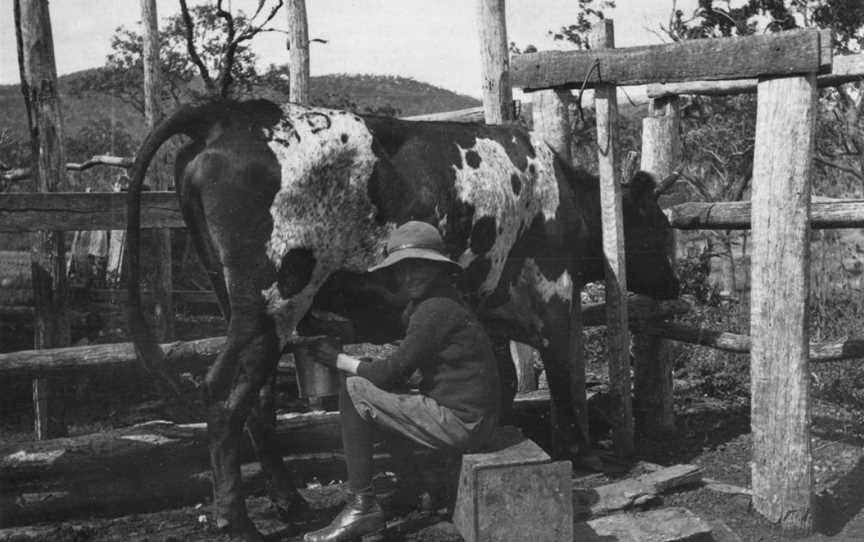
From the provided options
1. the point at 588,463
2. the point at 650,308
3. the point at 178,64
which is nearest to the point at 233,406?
the point at 588,463

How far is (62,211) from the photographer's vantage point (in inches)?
258

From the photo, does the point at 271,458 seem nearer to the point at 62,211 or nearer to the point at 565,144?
the point at 62,211

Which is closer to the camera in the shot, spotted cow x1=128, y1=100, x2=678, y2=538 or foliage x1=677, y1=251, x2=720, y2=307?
spotted cow x1=128, y1=100, x2=678, y2=538

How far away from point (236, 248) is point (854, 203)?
148 inches

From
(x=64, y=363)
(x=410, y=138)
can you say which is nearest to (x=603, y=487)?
(x=410, y=138)

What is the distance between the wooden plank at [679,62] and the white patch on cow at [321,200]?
1.45m

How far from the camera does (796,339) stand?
524 cm

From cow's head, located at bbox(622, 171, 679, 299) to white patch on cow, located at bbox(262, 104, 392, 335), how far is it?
2475mm

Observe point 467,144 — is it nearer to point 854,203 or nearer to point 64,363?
point 854,203

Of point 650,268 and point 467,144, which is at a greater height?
point 467,144

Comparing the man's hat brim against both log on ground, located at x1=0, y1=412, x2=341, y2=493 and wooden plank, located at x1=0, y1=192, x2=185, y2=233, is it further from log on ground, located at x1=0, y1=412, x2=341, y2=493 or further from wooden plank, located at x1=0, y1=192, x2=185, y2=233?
wooden plank, located at x1=0, y1=192, x2=185, y2=233

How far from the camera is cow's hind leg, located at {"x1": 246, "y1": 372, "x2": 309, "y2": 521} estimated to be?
5.52 meters

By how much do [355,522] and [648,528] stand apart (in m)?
1.57

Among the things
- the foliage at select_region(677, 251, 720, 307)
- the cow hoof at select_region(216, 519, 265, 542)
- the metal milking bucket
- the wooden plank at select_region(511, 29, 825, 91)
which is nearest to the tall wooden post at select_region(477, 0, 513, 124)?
the wooden plank at select_region(511, 29, 825, 91)
